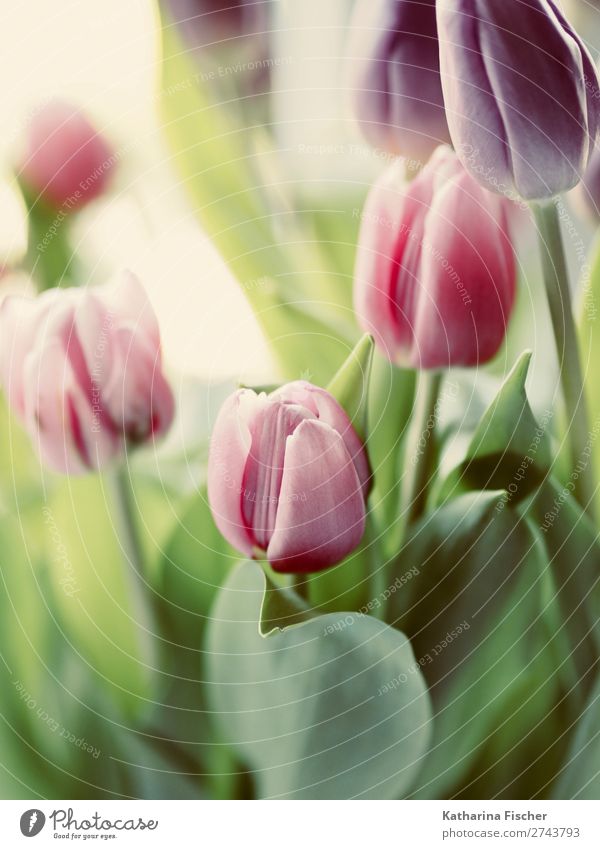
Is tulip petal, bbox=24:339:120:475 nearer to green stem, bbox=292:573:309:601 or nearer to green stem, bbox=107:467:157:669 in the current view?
green stem, bbox=107:467:157:669

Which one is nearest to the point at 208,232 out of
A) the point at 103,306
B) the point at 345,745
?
the point at 103,306

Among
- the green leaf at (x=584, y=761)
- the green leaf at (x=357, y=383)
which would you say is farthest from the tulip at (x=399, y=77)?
the green leaf at (x=584, y=761)

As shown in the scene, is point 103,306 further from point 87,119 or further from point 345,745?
point 345,745

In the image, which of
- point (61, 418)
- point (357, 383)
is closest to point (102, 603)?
point (61, 418)

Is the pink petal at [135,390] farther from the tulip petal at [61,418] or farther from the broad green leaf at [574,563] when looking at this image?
the broad green leaf at [574,563]

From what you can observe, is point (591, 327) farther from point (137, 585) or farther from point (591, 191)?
point (137, 585)

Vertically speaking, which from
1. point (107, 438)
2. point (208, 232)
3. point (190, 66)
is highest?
point (190, 66)
